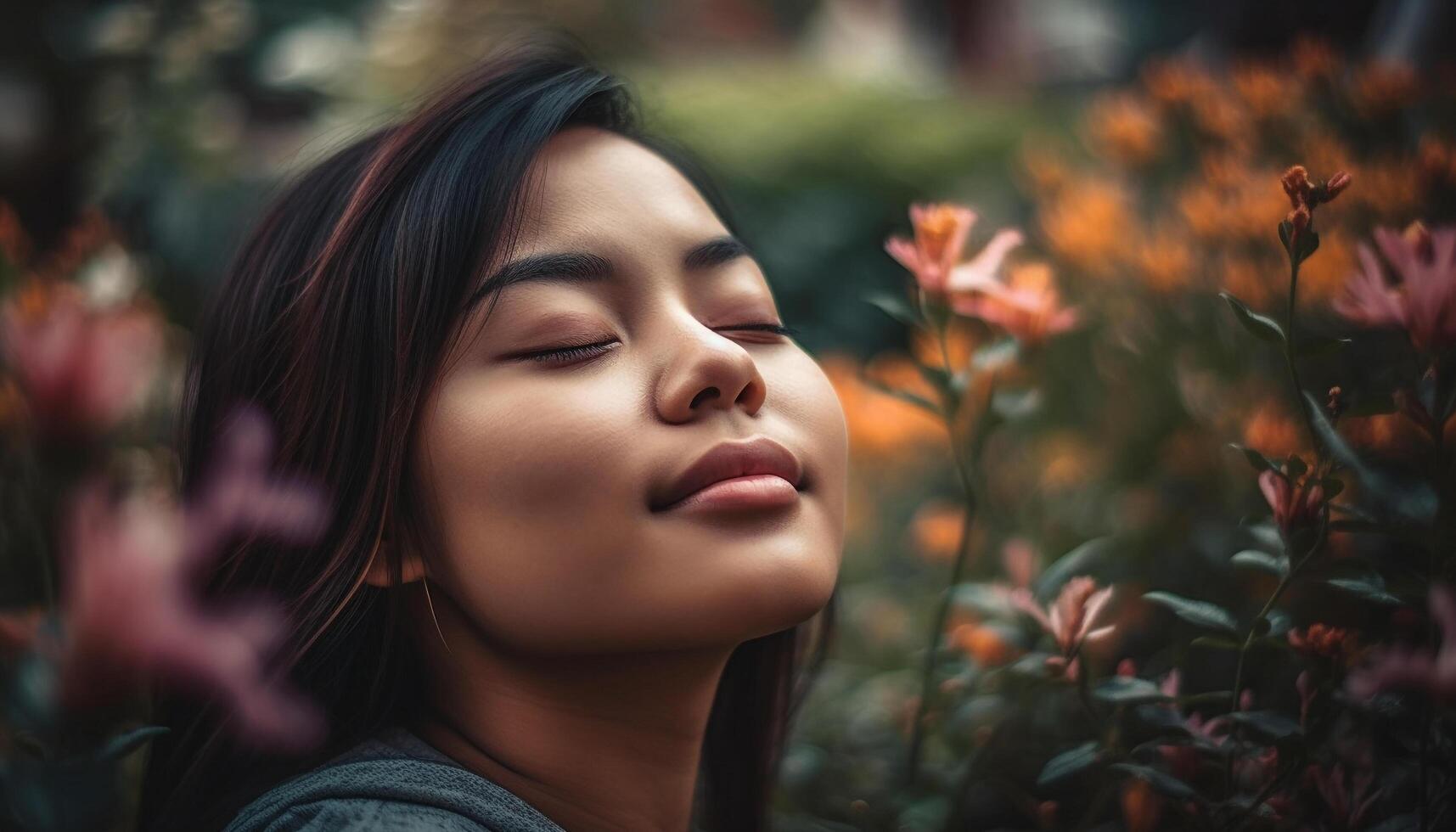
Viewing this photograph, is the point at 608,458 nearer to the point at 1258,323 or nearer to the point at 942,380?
the point at 942,380

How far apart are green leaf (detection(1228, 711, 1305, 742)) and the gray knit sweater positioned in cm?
67

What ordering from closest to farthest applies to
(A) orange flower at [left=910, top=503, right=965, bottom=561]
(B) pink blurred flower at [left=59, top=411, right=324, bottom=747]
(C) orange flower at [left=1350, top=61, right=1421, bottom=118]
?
1. (B) pink blurred flower at [left=59, top=411, right=324, bottom=747]
2. (C) orange flower at [left=1350, top=61, right=1421, bottom=118]
3. (A) orange flower at [left=910, top=503, right=965, bottom=561]

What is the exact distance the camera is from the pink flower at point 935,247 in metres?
1.24

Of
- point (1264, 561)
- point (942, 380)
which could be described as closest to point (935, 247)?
point (942, 380)

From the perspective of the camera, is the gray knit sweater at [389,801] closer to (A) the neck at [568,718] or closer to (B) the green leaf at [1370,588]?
(A) the neck at [568,718]

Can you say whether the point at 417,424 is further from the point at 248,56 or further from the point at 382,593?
the point at 248,56

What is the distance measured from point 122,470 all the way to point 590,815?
0.94m

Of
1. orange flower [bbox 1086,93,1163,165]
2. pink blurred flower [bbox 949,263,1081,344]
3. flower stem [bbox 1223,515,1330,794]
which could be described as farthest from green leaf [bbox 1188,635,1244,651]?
orange flower [bbox 1086,93,1163,165]

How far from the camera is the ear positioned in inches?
42.4

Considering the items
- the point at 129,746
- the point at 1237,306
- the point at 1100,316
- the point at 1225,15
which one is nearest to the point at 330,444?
the point at 129,746

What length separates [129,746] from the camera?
0.72 meters

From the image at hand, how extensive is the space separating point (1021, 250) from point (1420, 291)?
1.84m

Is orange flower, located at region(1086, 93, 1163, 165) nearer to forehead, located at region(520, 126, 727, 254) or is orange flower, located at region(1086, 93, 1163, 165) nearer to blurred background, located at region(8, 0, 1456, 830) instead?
blurred background, located at region(8, 0, 1456, 830)

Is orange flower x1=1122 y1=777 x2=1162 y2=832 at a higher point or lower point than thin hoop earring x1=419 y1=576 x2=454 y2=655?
lower
